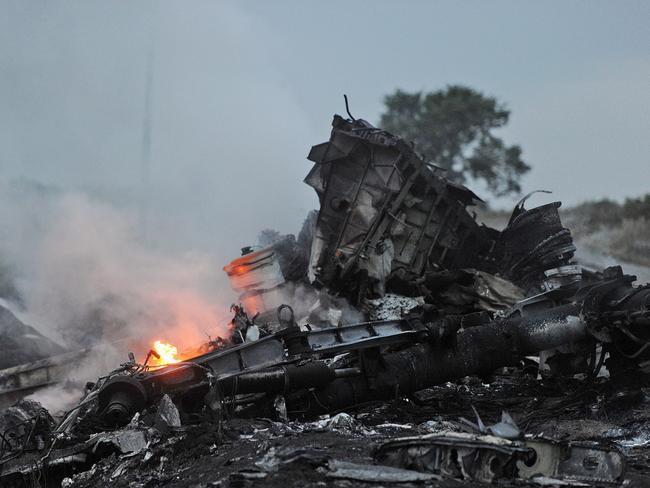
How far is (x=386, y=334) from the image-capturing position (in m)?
7.03

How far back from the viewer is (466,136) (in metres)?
38.0

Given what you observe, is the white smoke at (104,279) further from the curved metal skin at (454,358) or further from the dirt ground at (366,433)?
the dirt ground at (366,433)

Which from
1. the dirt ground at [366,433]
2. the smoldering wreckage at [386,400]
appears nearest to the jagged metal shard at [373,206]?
the smoldering wreckage at [386,400]

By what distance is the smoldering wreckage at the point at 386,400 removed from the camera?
14.9 feet

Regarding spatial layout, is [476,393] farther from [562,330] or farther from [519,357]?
[562,330]

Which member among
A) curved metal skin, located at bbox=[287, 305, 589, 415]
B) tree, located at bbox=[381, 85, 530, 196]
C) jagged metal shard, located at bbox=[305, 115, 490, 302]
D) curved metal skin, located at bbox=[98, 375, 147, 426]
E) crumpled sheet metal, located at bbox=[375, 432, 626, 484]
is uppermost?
tree, located at bbox=[381, 85, 530, 196]

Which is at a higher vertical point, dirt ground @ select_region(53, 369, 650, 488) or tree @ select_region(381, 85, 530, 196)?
tree @ select_region(381, 85, 530, 196)

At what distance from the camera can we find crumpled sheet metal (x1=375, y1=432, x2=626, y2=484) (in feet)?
13.9

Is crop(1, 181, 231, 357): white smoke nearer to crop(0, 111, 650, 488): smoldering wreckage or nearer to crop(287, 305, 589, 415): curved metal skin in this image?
crop(0, 111, 650, 488): smoldering wreckage

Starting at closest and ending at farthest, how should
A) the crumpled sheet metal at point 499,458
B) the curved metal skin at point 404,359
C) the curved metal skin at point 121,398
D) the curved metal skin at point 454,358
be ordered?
1. the crumpled sheet metal at point 499,458
2. the curved metal skin at point 121,398
3. the curved metal skin at point 404,359
4. the curved metal skin at point 454,358

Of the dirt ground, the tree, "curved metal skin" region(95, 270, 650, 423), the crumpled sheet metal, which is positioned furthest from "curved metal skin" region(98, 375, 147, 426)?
the tree

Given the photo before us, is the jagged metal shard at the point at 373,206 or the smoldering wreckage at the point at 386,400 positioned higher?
the jagged metal shard at the point at 373,206

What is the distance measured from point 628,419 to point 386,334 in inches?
97.1

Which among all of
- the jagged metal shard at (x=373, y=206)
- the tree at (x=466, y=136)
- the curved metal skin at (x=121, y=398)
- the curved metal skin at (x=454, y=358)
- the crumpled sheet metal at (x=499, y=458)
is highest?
the tree at (x=466, y=136)
